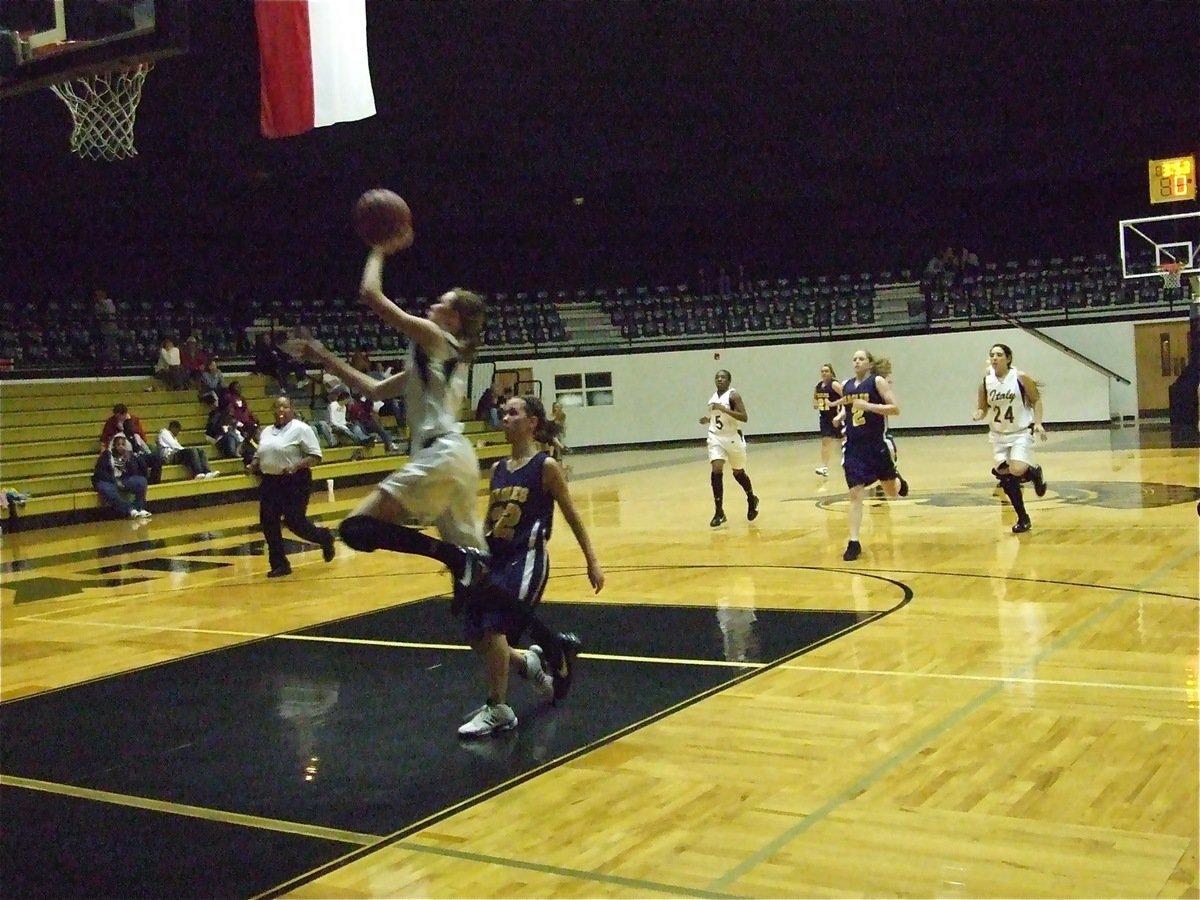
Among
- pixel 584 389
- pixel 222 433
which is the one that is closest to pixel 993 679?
pixel 222 433

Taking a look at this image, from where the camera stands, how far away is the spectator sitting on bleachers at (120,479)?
17047 mm

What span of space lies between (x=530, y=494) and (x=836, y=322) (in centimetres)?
2477

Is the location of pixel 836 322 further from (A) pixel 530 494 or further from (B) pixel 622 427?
(A) pixel 530 494

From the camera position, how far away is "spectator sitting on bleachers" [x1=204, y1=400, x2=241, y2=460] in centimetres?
1972

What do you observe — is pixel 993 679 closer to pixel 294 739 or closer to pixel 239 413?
pixel 294 739

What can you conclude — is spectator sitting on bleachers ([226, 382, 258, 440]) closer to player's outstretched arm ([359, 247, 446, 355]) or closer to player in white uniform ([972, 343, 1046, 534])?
player in white uniform ([972, 343, 1046, 534])

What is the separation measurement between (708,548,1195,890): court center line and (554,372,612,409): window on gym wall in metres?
22.2

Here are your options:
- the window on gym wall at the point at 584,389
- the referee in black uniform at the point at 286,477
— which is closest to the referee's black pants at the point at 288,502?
the referee in black uniform at the point at 286,477

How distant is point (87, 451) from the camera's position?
18.6 m

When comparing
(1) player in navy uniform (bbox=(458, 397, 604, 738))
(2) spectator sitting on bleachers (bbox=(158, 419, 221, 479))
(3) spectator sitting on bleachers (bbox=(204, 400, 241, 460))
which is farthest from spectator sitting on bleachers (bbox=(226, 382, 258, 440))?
(1) player in navy uniform (bbox=(458, 397, 604, 738))

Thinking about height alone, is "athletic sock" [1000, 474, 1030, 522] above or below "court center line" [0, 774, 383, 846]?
above

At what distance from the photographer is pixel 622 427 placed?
96.4 feet

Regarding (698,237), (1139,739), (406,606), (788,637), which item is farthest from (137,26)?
(698,237)

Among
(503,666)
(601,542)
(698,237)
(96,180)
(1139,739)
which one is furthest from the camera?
(698,237)
